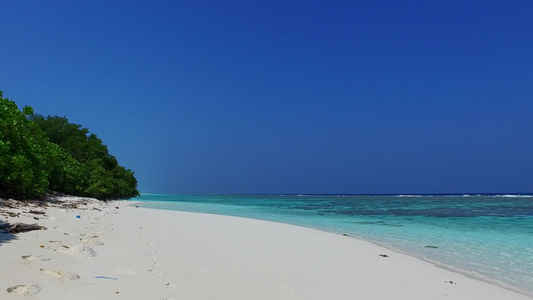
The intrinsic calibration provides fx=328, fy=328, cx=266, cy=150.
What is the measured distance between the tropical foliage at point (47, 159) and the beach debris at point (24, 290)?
395 inches

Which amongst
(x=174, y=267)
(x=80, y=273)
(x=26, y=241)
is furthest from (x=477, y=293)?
(x=26, y=241)

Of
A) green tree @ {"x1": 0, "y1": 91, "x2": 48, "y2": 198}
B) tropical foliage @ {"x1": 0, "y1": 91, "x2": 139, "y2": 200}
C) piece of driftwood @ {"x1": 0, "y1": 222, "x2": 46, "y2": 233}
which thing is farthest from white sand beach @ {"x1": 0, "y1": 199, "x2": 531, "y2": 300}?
tropical foliage @ {"x1": 0, "y1": 91, "x2": 139, "y2": 200}

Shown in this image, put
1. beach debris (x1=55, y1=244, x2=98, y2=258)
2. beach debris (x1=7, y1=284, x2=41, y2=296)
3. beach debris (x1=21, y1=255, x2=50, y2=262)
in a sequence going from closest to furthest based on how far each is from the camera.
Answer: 1. beach debris (x1=7, y1=284, x2=41, y2=296)
2. beach debris (x1=21, y1=255, x2=50, y2=262)
3. beach debris (x1=55, y1=244, x2=98, y2=258)

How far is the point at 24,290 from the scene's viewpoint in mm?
2803

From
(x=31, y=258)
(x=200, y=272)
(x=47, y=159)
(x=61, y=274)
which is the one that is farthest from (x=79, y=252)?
(x=47, y=159)

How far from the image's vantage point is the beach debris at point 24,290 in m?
2.76

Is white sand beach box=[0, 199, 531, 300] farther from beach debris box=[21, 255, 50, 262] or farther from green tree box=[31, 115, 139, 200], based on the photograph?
green tree box=[31, 115, 139, 200]

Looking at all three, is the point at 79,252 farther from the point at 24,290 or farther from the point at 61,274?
the point at 24,290

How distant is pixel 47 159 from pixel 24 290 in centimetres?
1722

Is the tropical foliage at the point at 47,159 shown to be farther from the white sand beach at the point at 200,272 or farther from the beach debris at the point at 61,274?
the beach debris at the point at 61,274

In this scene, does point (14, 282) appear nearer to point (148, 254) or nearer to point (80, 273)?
point (80, 273)

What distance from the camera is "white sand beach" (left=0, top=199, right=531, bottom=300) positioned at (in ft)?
10.8

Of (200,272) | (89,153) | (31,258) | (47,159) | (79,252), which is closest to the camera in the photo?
(31,258)

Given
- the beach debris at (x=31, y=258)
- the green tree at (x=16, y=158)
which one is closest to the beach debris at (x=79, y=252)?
the beach debris at (x=31, y=258)
